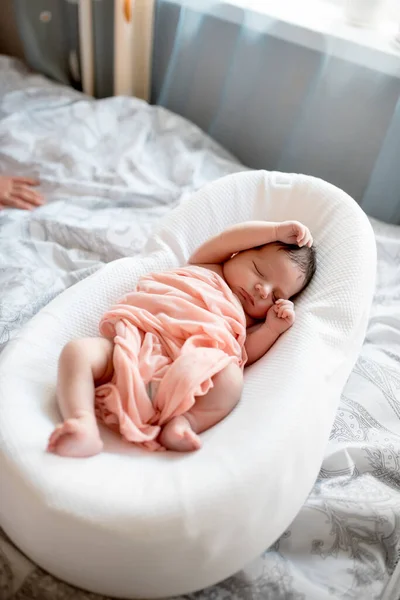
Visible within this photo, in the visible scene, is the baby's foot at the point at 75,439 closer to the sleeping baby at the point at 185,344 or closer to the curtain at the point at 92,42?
the sleeping baby at the point at 185,344

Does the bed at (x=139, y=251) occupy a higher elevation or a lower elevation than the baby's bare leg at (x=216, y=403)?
lower

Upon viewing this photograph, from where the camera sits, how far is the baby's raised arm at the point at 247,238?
1150mm

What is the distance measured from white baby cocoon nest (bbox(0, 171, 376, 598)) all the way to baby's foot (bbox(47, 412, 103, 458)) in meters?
0.02

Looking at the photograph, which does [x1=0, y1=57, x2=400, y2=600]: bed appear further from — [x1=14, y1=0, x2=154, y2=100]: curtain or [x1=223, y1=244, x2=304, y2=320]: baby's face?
[x1=223, y1=244, x2=304, y2=320]: baby's face

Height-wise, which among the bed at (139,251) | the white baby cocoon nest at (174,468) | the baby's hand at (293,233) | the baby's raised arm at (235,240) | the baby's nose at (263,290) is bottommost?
the bed at (139,251)

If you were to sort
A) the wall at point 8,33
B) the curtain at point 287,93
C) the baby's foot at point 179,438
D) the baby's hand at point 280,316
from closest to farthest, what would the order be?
the baby's foot at point 179,438, the baby's hand at point 280,316, the curtain at point 287,93, the wall at point 8,33

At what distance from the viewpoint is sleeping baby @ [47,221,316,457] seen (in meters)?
0.91

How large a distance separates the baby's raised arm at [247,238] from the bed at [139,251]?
33 cm

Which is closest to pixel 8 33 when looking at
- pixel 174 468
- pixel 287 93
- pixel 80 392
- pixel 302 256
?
pixel 287 93

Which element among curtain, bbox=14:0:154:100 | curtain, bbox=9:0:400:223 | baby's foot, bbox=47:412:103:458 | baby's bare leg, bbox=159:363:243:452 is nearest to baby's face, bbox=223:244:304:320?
baby's bare leg, bbox=159:363:243:452

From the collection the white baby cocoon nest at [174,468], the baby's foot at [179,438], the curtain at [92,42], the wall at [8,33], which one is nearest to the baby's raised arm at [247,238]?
the white baby cocoon nest at [174,468]

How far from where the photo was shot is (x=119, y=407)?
0.92 m

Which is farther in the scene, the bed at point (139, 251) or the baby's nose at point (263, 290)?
the baby's nose at point (263, 290)

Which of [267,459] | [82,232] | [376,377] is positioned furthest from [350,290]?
[82,232]
